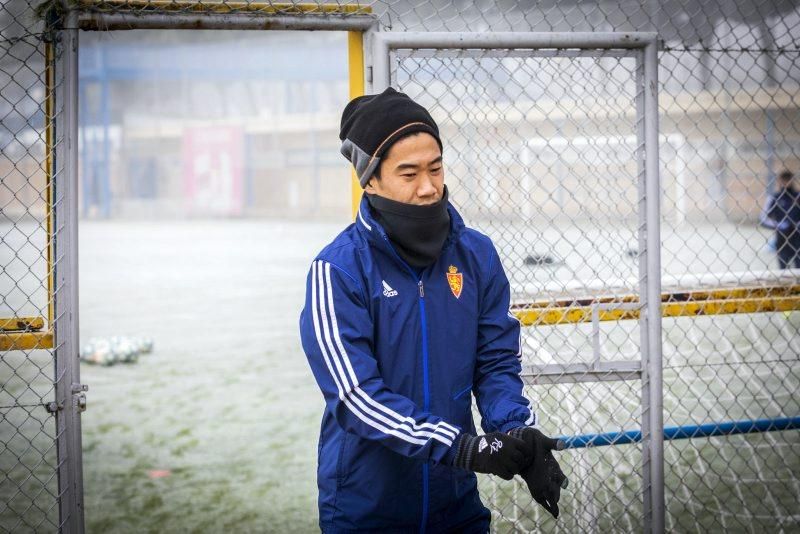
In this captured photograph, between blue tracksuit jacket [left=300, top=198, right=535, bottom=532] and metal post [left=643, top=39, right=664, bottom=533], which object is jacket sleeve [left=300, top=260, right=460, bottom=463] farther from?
metal post [left=643, top=39, right=664, bottom=533]

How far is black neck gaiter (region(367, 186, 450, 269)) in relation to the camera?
1.99 metres

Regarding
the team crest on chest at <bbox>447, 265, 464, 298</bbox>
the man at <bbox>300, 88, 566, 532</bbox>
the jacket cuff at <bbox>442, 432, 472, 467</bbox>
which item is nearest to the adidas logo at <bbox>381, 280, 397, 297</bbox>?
the man at <bbox>300, 88, 566, 532</bbox>

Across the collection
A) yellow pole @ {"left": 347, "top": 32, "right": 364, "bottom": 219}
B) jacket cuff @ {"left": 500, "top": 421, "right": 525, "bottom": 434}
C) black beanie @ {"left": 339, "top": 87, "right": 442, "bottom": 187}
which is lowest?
jacket cuff @ {"left": 500, "top": 421, "right": 525, "bottom": 434}

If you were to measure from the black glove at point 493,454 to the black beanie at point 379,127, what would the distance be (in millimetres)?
721

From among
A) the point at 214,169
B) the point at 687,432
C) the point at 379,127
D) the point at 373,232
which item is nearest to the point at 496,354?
the point at 373,232

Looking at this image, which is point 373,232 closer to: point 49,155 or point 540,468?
point 540,468

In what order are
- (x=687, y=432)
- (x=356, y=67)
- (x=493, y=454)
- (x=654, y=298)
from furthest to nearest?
(x=687, y=432) < (x=654, y=298) < (x=356, y=67) < (x=493, y=454)

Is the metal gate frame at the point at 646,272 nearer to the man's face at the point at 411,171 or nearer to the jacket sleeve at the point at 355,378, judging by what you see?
the man's face at the point at 411,171

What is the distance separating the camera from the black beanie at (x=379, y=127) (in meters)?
1.97

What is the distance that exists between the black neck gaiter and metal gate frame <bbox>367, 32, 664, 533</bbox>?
106 centimetres

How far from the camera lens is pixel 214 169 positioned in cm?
3822

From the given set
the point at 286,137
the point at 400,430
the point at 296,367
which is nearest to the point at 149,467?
the point at 296,367

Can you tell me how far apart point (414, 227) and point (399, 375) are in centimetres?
39

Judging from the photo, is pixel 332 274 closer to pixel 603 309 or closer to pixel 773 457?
pixel 603 309
